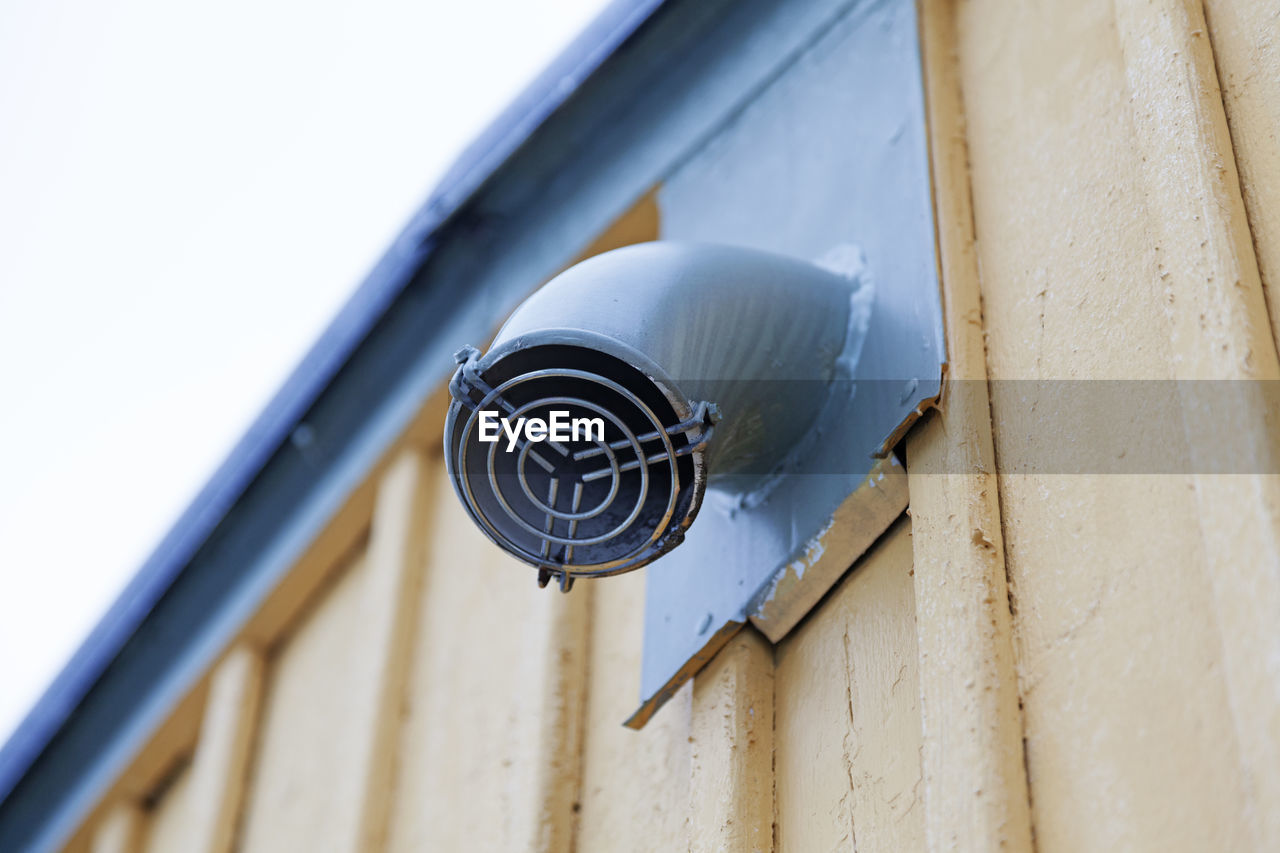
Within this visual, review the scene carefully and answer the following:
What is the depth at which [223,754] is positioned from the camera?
3.45 m

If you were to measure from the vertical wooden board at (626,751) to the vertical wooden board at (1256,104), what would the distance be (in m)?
1.10

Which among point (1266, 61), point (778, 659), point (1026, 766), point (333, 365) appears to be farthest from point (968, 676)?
point (333, 365)

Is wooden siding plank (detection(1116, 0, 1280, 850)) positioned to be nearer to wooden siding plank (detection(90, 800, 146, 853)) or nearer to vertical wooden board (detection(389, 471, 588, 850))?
vertical wooden board (detection(389, 471, 588, 850))

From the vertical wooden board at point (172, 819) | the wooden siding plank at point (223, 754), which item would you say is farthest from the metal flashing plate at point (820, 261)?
the vertical wooden board at point (172, 819)

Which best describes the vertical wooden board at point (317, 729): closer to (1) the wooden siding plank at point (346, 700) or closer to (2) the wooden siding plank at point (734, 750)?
(1) the wooden siding plank at point (346, 700)

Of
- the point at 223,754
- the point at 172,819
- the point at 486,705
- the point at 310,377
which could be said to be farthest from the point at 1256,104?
the point at 172,819

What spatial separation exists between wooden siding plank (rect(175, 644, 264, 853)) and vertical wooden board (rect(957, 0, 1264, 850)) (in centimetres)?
230

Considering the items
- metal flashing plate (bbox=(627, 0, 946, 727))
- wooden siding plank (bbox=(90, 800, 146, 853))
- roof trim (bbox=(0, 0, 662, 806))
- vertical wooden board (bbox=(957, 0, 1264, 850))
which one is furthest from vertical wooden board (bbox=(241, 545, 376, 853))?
vertical wooden board (bbox=(957, 0, 1264, 850))

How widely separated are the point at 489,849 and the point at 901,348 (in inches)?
46.8

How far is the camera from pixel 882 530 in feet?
6.73

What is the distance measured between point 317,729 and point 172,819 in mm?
721

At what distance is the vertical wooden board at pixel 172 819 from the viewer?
11.6 feet

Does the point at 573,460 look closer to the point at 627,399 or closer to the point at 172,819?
the point at 627,399

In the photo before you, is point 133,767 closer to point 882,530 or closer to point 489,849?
point 489,849
